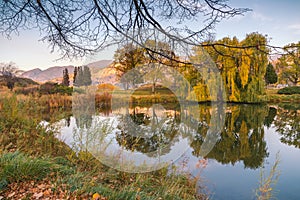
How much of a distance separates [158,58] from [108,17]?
33.4 inches

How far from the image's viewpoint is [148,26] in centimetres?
275

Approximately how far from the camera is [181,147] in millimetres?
3111

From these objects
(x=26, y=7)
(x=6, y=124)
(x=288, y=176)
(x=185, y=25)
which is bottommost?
(x=288, y=176)

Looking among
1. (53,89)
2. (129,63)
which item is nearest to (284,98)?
(53,89)

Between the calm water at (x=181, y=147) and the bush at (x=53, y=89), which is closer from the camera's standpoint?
the calm water at (x=181, y=147)

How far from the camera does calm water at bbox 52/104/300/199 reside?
3.28 m

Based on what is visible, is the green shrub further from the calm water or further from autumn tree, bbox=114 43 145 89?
autumn tree, bbox=114 43 145 89

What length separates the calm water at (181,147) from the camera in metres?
3.28

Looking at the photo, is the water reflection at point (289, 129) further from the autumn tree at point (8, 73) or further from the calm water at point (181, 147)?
the autumn tree at point (8, 73)

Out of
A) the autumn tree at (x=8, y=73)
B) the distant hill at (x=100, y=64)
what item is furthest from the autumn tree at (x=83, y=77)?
the autumn tree at (x=8, y=73)

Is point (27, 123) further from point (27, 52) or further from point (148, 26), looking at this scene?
point (148, 26)

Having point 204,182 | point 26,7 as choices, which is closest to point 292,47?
point 26,7

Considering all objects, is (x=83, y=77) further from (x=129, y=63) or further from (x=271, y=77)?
(x=271, y=77)

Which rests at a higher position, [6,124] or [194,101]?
[194,101]
